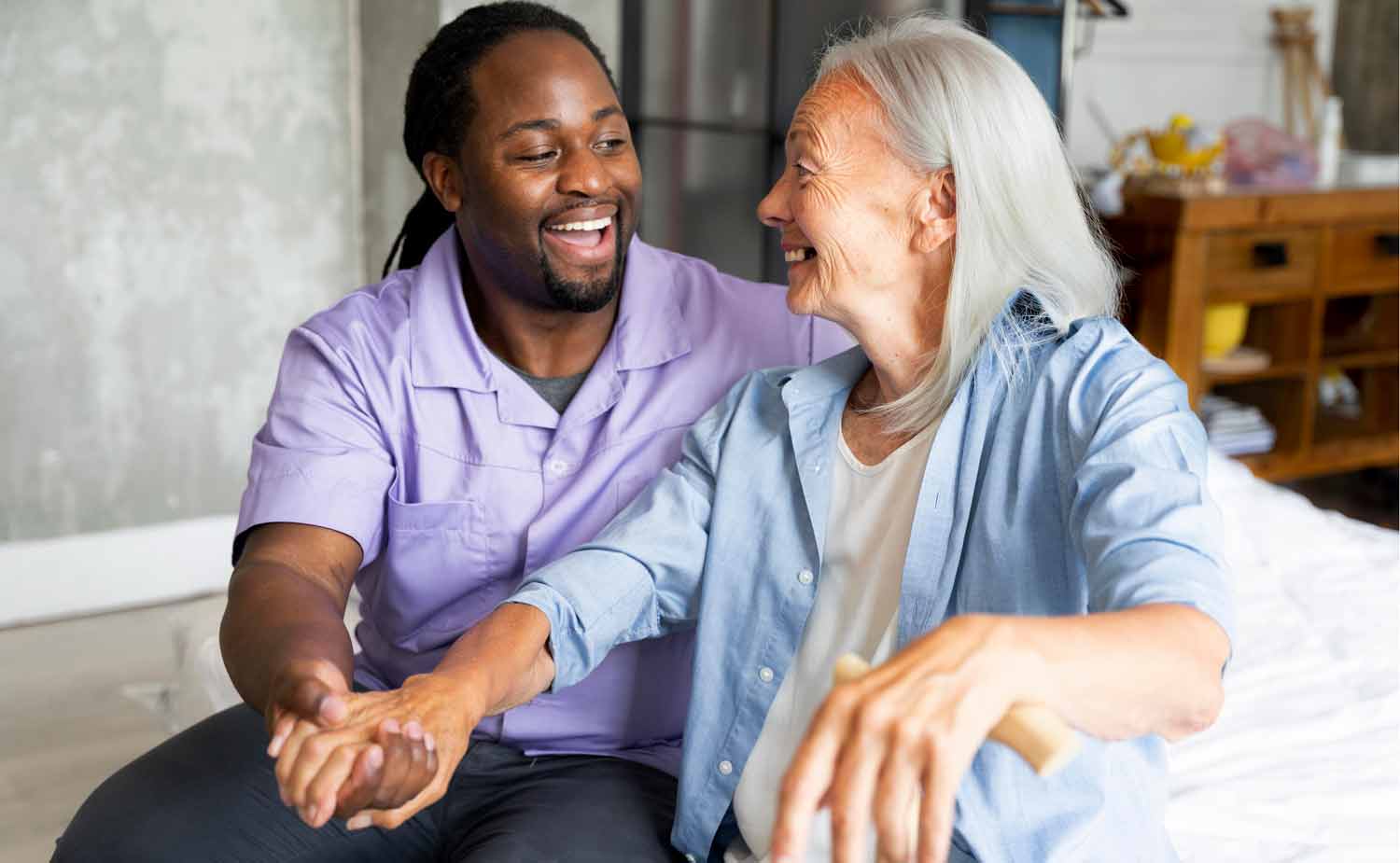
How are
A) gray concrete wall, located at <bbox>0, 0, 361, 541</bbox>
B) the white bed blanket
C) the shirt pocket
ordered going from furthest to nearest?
gray concrete wall, located at <bbox>0, 0, 361, 541</bbox>, the shirt pocket, the white bed blanket

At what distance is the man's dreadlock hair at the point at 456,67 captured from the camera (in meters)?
1.82

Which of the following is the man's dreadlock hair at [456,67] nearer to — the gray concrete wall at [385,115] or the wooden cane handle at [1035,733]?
the wooden cane handle at [1035,733]

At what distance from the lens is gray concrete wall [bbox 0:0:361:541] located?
3381 millimetres

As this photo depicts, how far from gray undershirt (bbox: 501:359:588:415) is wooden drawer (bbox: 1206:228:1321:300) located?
271cm

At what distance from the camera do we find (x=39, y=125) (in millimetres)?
3346

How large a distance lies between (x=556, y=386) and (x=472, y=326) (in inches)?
4.9

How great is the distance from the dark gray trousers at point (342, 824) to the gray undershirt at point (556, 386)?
1.34ft

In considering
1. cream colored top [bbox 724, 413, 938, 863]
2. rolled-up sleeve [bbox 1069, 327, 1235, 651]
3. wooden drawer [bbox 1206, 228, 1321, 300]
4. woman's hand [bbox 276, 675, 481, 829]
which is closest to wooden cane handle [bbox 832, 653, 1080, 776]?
rolled-up sleeve [bbox 1069, 327, 1235, 651]

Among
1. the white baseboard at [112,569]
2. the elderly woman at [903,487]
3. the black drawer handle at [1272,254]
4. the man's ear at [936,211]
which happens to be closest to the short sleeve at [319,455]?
the elderly woman at [903,487]

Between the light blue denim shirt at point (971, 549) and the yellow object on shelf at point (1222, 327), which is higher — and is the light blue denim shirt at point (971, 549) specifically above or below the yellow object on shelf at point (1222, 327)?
above

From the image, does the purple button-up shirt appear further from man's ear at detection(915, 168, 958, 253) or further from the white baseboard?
the white baseboard

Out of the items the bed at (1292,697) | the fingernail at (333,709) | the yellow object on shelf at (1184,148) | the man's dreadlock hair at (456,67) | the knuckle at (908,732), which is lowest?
the bed at (1292,697)

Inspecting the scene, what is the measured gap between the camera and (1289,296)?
13.8ft

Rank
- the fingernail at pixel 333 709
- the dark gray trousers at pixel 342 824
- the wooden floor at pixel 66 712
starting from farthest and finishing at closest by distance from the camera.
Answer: the wooden floor at pixel 66 712, the dark gray trousers at pixel 342 824, the fingernail at pixel 333 709
